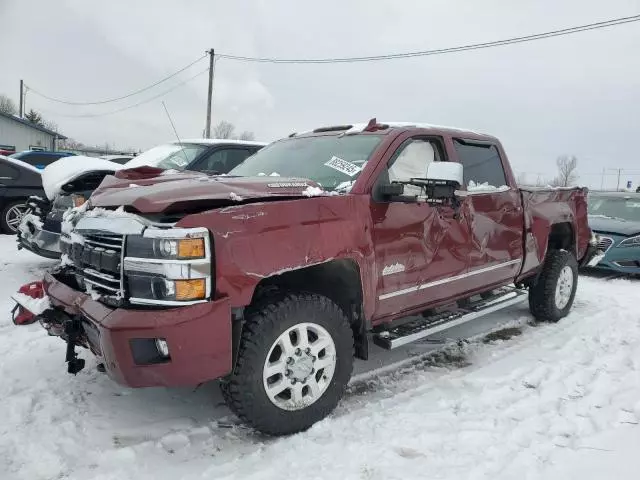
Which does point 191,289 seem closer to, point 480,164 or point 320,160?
point 320,160

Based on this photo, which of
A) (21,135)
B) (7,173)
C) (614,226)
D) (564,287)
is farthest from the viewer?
(21,135)

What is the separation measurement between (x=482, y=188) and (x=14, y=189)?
820cm

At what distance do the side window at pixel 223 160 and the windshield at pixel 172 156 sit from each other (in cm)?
18

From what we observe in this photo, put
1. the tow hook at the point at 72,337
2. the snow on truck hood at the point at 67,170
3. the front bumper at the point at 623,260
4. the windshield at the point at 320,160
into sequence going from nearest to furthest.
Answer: the tow hook at the point at 72,337 < the windshield at the point at 320,160 < the snow on truck hood at the point at 67,170 < the front bumper at the point at 623,260

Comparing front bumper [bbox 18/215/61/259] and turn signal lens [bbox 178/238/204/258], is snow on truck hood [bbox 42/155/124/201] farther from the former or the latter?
turn signal lens [bbox 178/238/204/258]

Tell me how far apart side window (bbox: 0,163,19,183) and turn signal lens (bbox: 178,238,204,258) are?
807cm

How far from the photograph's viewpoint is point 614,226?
28.5 feet

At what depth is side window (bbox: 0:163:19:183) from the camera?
8883 millimetres

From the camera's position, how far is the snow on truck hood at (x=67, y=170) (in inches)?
228

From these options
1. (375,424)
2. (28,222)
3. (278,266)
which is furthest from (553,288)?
(28,222)

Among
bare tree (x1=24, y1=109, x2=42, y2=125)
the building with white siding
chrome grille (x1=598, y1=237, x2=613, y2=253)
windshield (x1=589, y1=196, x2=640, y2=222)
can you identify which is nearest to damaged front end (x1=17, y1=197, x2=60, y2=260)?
chrome grille (x1=598, y1=237, x2=613, y2=253)

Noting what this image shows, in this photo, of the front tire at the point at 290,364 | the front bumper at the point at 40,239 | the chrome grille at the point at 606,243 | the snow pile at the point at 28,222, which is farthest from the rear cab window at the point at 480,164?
the snow pile at the point at 28,222

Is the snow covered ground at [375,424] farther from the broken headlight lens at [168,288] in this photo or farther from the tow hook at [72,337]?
the broken headlight lens at [168,288]

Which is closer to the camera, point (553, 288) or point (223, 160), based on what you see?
point (553, 288)
